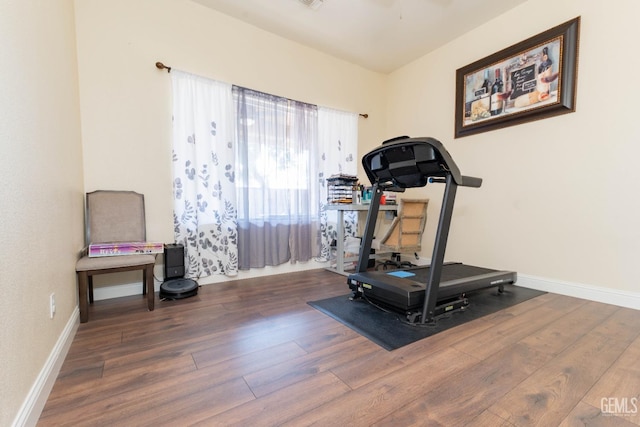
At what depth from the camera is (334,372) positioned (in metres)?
1.40

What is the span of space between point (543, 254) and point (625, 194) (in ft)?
2.74

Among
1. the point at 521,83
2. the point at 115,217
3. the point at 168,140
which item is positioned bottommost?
the point at 115,217

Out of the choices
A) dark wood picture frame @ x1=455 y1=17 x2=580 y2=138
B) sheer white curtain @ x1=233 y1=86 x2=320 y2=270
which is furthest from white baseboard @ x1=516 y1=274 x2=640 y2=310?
sheer white curtain @ x1=233 y1=86 x2=320 y2=270

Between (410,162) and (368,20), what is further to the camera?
(368,20)

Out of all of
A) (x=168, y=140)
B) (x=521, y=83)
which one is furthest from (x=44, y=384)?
(x=521, y=83)

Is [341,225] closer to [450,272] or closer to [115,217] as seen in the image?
[450,272]

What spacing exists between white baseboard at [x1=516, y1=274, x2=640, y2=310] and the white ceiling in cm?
301

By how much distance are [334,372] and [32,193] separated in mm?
1706

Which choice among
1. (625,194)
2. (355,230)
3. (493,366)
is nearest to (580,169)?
(625,194)

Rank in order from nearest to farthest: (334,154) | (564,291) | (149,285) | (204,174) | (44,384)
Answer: (44,384) → (149,285) → (564,291) → (204,174) → (334,154)

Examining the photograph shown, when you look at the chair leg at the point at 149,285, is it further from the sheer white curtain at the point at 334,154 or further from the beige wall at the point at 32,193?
the sheer white curtain at the point at 334,154

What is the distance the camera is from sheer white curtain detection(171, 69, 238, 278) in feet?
9.33

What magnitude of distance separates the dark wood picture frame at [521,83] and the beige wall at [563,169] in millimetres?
95

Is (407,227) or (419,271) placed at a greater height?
(407,227)
